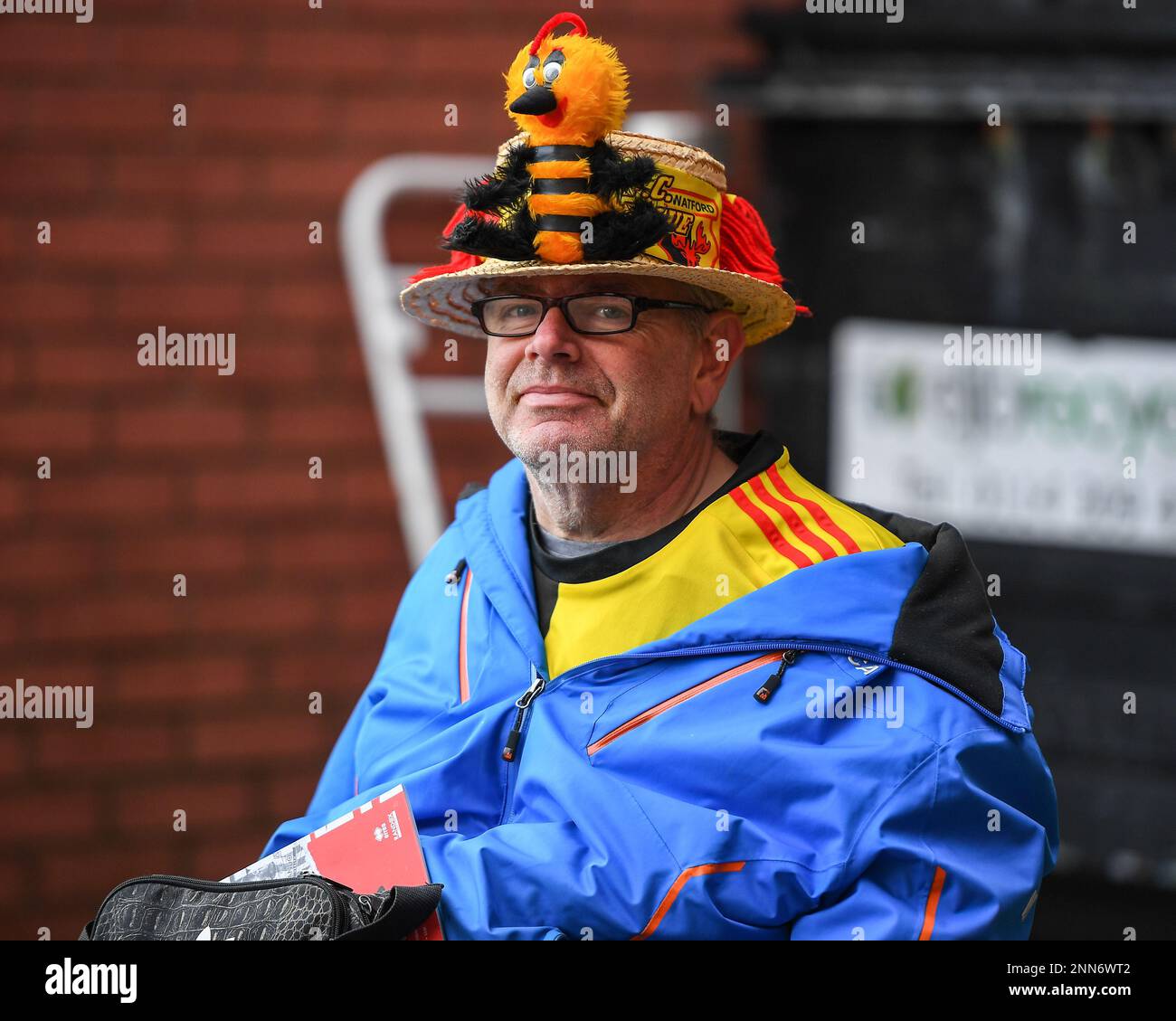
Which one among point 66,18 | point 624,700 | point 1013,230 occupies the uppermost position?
point 66,18

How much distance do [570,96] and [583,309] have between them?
13.8 inches

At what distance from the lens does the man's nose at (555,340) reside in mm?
2467

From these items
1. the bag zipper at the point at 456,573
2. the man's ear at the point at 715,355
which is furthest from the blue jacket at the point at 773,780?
the man's ear at the point at 715,355

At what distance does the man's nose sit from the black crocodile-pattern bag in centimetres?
88

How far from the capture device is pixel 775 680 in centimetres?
227

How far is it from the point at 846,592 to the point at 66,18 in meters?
3.28

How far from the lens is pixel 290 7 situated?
4.51m

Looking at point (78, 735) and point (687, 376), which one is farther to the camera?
point (78, 735)

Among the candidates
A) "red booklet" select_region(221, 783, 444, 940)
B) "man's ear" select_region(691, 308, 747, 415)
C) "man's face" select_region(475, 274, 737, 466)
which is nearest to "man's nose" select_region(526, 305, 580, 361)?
"man's face" select_region(475, 274, 737, 466)

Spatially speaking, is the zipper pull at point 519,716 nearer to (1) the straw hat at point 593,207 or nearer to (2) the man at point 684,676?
(2) the man at point 684,676

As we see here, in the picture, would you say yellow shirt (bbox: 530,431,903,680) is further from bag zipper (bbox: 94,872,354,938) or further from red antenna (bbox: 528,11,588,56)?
red antenna (bbox: 528,11,588,56)

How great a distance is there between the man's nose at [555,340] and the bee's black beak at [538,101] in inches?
12.6
